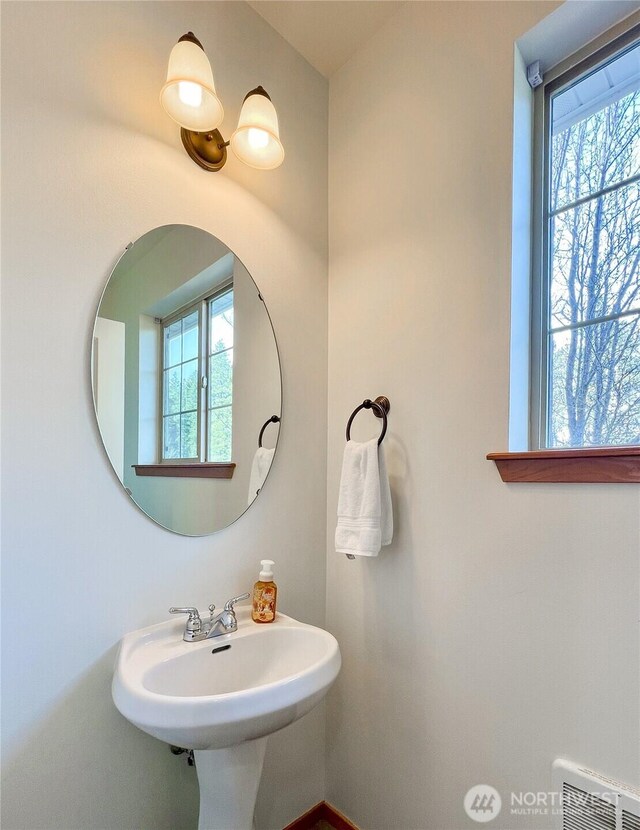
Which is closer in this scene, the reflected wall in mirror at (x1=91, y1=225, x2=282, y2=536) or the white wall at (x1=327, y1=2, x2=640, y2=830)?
the white wall at (x1=327, y1=2, x2=640, y2=830)

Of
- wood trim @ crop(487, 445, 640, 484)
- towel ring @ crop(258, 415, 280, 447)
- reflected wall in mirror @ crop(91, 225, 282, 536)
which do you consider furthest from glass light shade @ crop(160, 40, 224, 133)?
wood trim @ crop(487, 445, 640, 484)

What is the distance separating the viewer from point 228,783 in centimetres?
108

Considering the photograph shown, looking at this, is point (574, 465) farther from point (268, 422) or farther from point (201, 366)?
point (201, 366)

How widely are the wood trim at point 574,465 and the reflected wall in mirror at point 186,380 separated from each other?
28.1 inches

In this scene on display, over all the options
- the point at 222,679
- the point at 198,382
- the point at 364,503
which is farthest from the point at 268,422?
the point at 222,679

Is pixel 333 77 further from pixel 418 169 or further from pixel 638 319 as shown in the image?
pixel 638 319

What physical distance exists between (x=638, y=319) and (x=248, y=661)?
1285 mm

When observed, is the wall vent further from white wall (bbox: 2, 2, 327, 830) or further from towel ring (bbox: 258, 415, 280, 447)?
towel ring (bbox: 258, 415, 280, 447)

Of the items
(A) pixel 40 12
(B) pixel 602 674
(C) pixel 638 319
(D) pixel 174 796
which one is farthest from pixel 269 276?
(D) pixel 174 796

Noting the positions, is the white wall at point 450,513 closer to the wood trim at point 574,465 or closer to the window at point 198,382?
the wood trim at point 574,465

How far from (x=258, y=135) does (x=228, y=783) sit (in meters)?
1.66

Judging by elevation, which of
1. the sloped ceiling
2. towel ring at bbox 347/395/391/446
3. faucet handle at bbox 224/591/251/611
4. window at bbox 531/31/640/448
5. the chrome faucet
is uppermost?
the sloped ceiling

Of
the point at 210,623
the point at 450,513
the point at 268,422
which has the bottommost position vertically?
the point at 210,623

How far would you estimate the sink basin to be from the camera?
875 millimetres
